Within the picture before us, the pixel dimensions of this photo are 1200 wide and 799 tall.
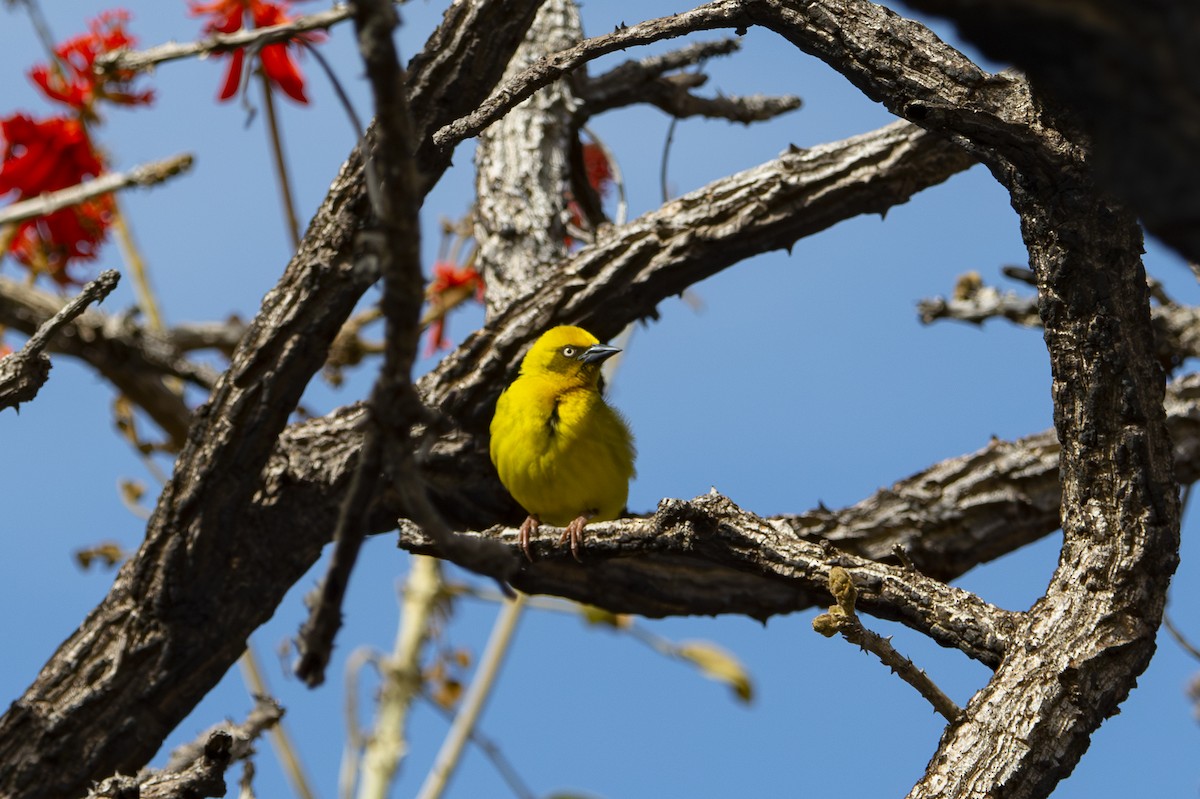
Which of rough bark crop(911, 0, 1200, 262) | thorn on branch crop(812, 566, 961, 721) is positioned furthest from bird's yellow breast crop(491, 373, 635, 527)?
rough bark crop(911, 0, 1200, 262)

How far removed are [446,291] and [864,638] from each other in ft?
12.8

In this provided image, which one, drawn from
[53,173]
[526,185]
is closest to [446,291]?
[526,185]

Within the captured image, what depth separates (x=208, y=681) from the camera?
479cm

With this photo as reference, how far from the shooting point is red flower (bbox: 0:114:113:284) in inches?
207

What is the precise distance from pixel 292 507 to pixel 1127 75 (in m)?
4.02

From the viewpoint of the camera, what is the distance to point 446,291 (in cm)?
645

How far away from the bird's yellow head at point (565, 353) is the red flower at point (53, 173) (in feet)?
6.79

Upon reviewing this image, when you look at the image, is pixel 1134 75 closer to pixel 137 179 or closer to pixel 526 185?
pixel 137 179

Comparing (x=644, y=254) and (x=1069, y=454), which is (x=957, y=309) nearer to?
(x=644, y=254)

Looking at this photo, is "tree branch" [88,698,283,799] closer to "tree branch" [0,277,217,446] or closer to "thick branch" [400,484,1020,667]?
"thick branch" [400,484,1020,667]

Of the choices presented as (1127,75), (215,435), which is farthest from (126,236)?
(1127,75)

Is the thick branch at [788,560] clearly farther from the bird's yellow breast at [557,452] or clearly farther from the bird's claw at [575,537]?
the bird's yellow breast at [557,452]

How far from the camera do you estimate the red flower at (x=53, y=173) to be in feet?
17.2

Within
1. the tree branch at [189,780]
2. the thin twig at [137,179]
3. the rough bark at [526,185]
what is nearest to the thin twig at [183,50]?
the thin twig at [137,179]
